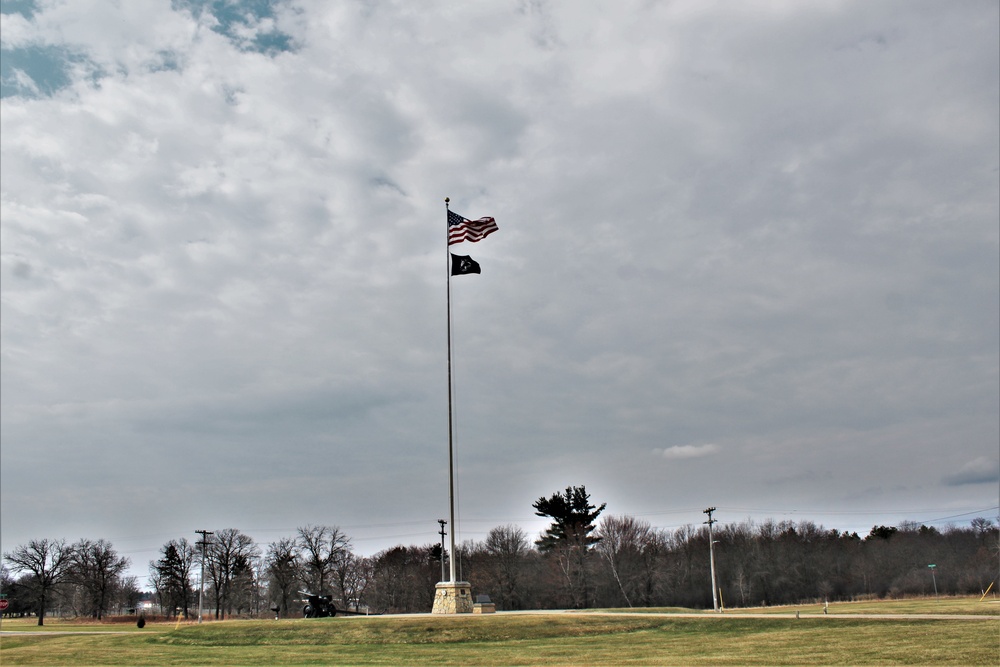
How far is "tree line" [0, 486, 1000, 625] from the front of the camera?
88.9 metres

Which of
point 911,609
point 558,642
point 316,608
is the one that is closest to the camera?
point 558,642

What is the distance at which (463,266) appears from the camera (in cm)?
3691

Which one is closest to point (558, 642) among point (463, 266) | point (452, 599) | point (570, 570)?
point (452, 599)

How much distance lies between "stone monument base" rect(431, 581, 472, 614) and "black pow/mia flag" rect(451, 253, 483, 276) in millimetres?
14718

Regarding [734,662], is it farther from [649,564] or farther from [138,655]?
[649,564]

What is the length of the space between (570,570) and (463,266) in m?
61.2

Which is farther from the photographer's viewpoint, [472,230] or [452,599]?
[472,230]

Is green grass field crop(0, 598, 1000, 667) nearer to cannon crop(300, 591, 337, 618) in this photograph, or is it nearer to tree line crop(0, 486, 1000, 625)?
cannon crop(300, 591, 337, 618)

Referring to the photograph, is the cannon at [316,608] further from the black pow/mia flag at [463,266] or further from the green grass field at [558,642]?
the black pow/mia flag at [463,266]

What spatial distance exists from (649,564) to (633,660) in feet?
249

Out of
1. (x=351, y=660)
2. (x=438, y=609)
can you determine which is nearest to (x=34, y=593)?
(x=438, y=609)

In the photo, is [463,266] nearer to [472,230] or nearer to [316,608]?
[472,230]

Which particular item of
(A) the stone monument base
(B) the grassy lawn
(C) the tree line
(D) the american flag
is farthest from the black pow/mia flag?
(C) the tree line

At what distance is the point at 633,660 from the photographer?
20.2m
